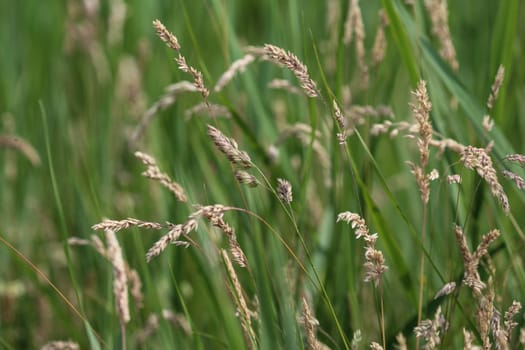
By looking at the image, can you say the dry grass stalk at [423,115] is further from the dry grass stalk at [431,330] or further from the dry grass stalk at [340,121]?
the dry grass stalk at [431,330]

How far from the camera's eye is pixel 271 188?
1.39 meters

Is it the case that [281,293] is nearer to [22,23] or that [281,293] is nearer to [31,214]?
[31,214]

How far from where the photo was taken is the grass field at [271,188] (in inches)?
57.8

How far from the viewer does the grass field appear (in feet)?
4.82

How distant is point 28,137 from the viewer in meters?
2.96

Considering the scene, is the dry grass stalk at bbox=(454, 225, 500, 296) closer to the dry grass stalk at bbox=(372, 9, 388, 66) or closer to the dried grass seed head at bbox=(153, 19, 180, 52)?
the dried grass seed head at bbox=(153, 19, 180, 52)

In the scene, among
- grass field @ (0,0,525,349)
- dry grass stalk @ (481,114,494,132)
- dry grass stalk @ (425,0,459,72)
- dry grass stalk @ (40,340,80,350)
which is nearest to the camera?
grass field @ (0,0,525,349)

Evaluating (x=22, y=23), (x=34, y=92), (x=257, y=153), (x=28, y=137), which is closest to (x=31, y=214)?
(x=28, y=137)

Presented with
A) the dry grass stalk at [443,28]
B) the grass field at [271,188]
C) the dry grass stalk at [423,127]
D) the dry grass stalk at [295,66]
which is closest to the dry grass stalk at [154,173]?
the grass field at [271,188]

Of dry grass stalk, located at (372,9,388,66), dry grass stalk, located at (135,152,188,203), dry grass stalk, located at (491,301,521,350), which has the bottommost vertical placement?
dry grass stalk, located at (491,301,521,350)

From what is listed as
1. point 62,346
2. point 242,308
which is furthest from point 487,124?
point 62,346

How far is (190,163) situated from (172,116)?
163 millimetres

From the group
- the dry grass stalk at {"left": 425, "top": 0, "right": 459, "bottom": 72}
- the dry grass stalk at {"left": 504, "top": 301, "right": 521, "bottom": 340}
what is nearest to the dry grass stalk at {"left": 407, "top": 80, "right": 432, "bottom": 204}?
the dry grass stalk at {"left": 504, "top": 301, "right": 521, "bottom": 340}

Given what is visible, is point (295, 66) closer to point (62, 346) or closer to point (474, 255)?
point (474, 255)
